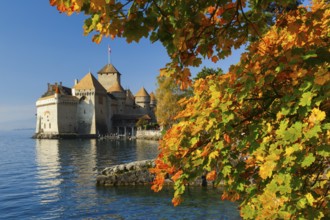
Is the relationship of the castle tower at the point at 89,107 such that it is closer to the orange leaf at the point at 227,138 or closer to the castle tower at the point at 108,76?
the castle tower at the point at 108,76

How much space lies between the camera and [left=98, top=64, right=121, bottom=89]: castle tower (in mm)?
101188

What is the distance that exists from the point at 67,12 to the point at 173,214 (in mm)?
12635

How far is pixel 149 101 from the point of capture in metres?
101

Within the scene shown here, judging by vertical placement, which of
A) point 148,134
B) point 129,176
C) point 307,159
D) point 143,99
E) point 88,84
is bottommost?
point 129,176

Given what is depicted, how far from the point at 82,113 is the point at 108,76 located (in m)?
21.4

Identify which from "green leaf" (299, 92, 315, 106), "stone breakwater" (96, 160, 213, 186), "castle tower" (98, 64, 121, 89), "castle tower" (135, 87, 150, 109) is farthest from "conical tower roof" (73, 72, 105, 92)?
"green leaf" (299, 92, 315, 106)

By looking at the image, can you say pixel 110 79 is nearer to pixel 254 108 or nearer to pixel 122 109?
pixel 122 109

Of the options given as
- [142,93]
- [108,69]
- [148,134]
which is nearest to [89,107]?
[148,134]

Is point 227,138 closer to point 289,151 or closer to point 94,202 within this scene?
point 289,151

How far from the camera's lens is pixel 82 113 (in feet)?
276

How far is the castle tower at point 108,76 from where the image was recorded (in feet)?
332

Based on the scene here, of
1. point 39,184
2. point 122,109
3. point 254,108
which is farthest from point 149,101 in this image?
point 254,108

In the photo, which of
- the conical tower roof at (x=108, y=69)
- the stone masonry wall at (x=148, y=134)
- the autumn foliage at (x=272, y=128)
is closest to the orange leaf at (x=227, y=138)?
the autumn foliage at (x=272, y=128)

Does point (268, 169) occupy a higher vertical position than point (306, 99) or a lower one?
lower
